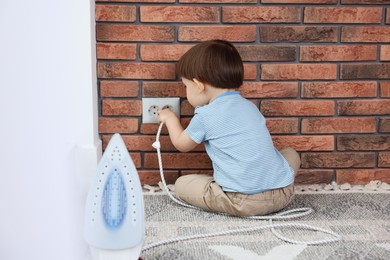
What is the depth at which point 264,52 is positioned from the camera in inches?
77.3

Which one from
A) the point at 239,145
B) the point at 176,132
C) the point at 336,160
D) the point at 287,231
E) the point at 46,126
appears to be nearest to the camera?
→ the point at 46,126

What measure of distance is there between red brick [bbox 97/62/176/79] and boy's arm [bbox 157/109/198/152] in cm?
15

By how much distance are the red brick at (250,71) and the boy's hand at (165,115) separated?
0.32m

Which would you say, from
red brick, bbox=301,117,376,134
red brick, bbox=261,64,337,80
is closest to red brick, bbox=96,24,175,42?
red brick, bbox=261,64,337,80

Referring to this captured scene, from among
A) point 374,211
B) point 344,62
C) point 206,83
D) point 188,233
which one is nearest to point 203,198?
point 188,233

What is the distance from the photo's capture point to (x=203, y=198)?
68.8 inches

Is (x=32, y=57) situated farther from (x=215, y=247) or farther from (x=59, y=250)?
(x=215, y=247)

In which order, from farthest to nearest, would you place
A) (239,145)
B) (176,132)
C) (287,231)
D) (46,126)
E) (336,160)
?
1. (336,160)
2. (176,132)
3. (239,145)
4. (287,231)
5. (46,126)

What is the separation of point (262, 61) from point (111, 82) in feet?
1.85

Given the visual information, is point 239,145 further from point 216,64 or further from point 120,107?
point 120,107

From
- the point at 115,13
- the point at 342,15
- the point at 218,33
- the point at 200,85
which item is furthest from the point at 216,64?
the point at 342,15

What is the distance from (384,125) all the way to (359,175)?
0.21 metres

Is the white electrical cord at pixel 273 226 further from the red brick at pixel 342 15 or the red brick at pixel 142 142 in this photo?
the red brick at pixel 342 15

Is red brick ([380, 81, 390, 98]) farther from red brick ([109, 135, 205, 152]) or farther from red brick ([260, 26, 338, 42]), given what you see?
red brick ([109, 135, 205, 152])
